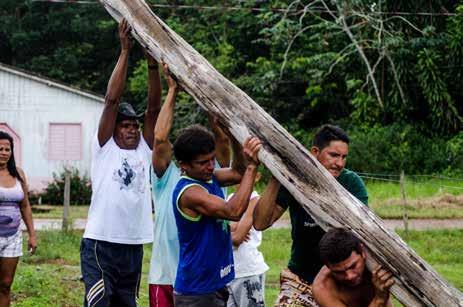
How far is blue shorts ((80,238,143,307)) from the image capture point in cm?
615

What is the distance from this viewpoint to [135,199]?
6.28 m

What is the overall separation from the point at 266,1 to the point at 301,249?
22.7m

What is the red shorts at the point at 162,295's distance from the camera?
5.88m

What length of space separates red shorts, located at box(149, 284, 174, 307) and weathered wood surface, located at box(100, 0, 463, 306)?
147 cm

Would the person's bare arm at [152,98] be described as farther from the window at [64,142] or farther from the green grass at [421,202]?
the window at [64,142]

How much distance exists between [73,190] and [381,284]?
75.3 ft

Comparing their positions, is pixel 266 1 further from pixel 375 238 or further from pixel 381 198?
pixel 375 238

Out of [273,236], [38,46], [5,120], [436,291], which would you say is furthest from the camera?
[38,46]

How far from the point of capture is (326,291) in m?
4.80

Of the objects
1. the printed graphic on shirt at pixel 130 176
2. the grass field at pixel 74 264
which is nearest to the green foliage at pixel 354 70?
the grass field at pixel 74 264

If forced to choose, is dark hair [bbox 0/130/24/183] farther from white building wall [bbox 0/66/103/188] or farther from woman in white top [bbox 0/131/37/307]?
white building wall [bbox 0/66/103/188]

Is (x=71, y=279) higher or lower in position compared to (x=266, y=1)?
lower

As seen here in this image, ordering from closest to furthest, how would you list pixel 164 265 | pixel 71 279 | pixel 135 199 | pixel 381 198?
pixel 164 265 < pixel 135 199 < pixel 71 279 < pixel 381 198

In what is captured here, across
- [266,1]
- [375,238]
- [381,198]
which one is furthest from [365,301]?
[266,1]
